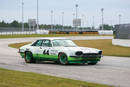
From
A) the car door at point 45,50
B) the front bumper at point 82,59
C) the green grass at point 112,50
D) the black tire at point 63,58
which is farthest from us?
the green grass at point 112,50

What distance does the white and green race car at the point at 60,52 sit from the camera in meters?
16.6

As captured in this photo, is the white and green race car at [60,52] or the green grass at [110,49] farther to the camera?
the green grass at [110,49]

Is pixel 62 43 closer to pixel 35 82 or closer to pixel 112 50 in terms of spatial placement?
pixel 35 82

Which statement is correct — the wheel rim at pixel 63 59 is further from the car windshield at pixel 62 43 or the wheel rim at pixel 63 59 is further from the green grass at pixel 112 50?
the green grass at pixel 112 50

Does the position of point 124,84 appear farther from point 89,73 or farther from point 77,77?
point 89,73

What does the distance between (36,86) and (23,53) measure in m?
9.74

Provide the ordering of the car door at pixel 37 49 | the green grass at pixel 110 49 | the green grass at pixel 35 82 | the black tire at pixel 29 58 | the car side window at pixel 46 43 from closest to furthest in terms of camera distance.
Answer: the green grass at pixel 35 82 < the car side window at pixel 46 43 < the car door at pixel 37 49 < the black tire at pixel 29 58 < the green grass at pixel 110 49

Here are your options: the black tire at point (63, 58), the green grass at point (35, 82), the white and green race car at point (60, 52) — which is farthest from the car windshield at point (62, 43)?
the green grass at point (35, 82)

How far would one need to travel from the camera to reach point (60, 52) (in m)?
17.1

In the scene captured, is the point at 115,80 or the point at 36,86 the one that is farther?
the point at 115,80

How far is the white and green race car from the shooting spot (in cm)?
1662

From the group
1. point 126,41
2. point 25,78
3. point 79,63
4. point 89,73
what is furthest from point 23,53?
point 126,41

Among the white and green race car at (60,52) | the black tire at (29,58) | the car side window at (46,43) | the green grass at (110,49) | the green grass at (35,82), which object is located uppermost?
the car side window at (46,43)

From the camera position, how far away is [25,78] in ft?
37.3
